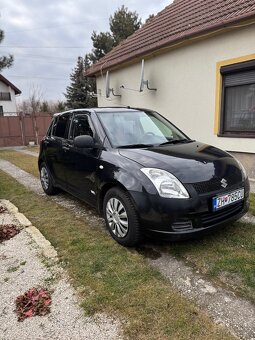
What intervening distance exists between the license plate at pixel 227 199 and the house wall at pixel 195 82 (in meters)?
3.54

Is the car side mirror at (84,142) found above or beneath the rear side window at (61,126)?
beneath

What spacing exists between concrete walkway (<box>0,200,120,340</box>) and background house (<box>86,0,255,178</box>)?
204 inches

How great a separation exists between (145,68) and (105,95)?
262 centimetres

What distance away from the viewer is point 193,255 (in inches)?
123

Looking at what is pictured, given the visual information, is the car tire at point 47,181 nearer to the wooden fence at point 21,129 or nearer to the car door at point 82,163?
the car door at point 82,163

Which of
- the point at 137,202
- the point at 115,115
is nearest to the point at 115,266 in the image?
the point at 137,202

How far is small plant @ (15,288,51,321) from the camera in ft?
7.66

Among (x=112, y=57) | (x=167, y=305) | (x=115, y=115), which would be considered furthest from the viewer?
(x=112, y=57)

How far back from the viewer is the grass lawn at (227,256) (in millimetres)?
2645

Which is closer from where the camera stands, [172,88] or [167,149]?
[167,149]

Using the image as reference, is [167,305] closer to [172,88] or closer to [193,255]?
[193,255]

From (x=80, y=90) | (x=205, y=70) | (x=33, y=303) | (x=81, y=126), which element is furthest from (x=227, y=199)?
(x=80, y=90)

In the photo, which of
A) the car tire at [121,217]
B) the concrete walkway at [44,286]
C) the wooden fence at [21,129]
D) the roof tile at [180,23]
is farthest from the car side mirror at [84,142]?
the wooden fence at [21,129]

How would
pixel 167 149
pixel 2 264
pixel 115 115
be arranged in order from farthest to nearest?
pixel 115 115 < pixel 167 149 < pixel 2 264
